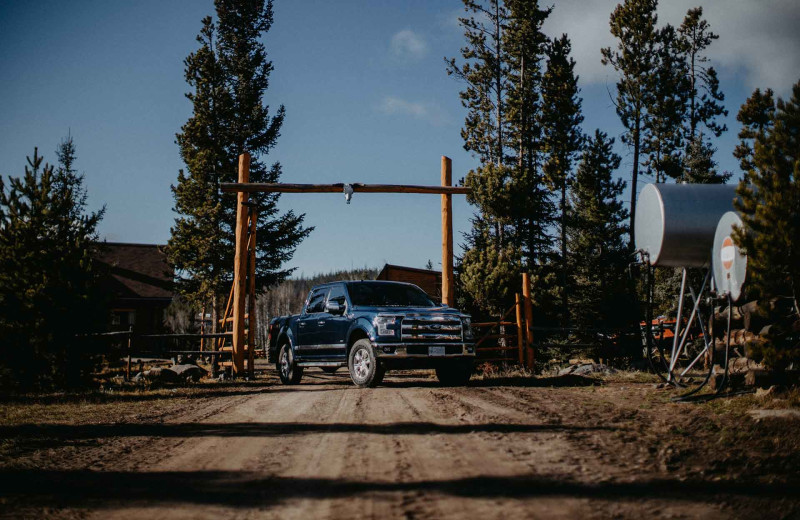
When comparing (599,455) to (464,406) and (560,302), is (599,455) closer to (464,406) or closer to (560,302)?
(464,406)

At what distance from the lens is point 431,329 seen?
1145cm

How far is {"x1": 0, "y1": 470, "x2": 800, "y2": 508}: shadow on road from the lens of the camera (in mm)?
4102

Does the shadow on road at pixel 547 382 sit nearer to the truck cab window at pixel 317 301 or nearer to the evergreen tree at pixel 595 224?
the truck cab window at pixel 317 301

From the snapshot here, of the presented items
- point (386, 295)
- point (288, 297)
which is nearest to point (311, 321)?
point (386, 295)

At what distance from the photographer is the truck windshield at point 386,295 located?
12.6 meters

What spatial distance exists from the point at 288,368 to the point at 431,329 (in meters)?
4.36

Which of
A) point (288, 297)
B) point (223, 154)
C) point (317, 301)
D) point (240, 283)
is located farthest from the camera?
point (288, 297)

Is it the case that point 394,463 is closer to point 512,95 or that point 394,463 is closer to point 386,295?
point 386,295

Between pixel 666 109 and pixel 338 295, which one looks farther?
pixel 666 109

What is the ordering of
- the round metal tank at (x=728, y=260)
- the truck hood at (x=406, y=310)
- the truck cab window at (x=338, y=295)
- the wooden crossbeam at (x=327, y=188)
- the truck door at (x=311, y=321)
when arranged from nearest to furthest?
the round metal tank at (x=728, y=260) < the truck hood at (x=406, y=310) < the truck cab window at (x=338, y=295) < the truck door at (x=311, y=321) < the wooden crossbeam at (x=327, y=188)

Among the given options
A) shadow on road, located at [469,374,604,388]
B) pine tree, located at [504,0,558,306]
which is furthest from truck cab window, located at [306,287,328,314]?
pine tree, located at [504,0,558,306]

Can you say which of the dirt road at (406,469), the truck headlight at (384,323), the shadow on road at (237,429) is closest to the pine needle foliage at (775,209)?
the dirt road at (406,469)

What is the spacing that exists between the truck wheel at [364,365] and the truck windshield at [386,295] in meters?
1.08

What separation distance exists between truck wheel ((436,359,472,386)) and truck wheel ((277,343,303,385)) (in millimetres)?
3598
